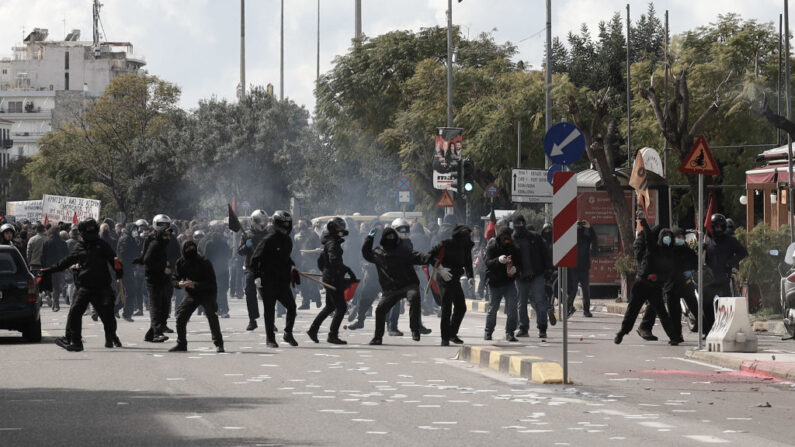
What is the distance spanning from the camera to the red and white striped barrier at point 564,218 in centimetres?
1405

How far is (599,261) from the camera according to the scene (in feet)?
101

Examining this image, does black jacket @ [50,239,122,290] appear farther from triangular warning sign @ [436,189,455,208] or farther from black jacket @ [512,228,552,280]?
triangular warning sign @ [436,189,455,208]

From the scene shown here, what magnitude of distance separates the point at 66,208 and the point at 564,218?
37.2 metres

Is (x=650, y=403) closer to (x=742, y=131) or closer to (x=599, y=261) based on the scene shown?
(x=599, y=261)

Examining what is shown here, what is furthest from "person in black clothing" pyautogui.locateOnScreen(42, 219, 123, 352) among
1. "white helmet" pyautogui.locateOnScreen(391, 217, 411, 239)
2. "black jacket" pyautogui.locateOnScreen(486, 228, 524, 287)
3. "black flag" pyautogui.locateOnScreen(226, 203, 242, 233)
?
"black flag" pyautogui.locateOnScreen(226, 203, 242, 233)

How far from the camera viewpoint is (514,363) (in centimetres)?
1529

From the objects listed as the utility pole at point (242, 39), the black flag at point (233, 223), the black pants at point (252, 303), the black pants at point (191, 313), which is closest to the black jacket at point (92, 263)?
the black pants at point (191, 313)

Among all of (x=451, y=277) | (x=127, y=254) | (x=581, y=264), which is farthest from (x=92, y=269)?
(x=581, y=264)

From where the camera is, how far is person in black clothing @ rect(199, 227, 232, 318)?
2709 cm

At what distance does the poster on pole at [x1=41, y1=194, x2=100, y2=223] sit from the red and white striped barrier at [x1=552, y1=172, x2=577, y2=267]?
113 feet

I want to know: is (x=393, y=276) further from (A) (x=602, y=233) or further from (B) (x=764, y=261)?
(A) (x=602, y=233)

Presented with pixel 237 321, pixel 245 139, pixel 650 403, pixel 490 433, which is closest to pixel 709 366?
pixel 650 403

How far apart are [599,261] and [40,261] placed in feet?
36.5

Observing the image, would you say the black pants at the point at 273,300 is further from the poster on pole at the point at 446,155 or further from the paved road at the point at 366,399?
the poster on pole at the point at 446,155
